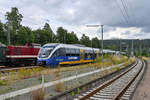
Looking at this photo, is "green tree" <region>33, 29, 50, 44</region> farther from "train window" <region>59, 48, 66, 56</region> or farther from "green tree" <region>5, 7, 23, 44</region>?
"train window" <region>59, 48, 66, 56</region>

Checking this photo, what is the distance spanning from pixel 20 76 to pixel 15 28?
3612 cm

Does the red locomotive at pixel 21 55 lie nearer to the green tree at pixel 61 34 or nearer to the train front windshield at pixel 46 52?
the train front windshield at pixel 46 52

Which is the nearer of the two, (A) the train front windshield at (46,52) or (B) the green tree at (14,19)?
(A) the train front windshield at (46,52)

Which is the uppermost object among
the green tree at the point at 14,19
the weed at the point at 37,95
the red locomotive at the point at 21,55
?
the green tree at the point at 14,19

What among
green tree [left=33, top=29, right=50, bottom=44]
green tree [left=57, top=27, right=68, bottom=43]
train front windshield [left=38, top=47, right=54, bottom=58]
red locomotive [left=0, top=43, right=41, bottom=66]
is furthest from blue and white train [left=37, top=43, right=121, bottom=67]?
green tree [left=57, top=27, right=68, bottom=43]

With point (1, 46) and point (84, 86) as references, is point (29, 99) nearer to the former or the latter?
point (84, 86)

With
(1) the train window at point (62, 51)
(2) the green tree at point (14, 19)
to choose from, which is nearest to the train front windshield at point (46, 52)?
(1) the train window at point (62, 51)

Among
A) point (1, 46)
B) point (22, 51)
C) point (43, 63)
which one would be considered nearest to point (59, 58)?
point (43, 63)

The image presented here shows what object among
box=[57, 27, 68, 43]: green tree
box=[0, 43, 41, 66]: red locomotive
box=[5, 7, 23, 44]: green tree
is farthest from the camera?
box=[57, 27, 68, 43]: green tree

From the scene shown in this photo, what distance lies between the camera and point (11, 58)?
877 inches

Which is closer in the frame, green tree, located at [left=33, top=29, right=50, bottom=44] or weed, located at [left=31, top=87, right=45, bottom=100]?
weed, located at [left=31, top=87, right=45, bottom=100]

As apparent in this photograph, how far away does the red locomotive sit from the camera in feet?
73.0

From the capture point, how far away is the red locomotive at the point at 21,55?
73.0 ft

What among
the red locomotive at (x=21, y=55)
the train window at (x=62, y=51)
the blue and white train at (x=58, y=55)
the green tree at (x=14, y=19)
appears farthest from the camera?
the green tree at (x=14, y=19)
